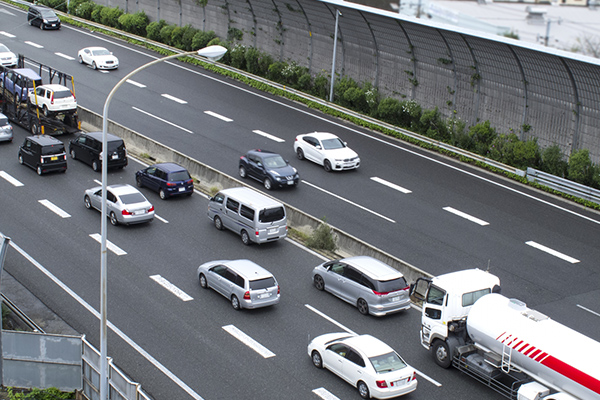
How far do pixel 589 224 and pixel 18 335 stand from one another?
2542 cm

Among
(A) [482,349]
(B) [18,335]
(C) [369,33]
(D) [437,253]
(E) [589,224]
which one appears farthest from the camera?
(C) [369,33]

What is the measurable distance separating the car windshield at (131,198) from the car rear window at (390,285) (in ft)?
39.1

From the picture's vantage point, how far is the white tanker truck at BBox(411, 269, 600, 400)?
62.4 ft

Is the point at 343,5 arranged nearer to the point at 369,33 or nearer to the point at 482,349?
the point at 369,33

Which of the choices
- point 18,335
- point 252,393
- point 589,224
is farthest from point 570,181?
point 18,335

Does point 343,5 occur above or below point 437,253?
above

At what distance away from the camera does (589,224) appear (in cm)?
3412

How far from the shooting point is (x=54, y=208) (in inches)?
1307

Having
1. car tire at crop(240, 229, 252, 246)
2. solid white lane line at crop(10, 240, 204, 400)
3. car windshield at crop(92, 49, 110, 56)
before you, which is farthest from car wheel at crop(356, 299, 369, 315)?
car windshield at crop(92, 49, 110, 56)

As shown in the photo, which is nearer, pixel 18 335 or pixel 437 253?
pixel 18 335

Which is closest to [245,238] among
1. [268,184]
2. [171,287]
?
[171,287]

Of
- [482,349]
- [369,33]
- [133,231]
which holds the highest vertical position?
[369,33]

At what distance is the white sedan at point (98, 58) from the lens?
173ft

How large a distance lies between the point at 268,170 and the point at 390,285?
12.1 m
